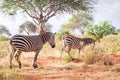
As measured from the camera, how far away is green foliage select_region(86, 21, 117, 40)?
35031 mm

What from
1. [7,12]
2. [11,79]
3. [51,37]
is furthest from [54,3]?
[11,79]

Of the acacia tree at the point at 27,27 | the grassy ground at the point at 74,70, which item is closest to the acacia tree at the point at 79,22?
the acacia tree at the point at 27,27

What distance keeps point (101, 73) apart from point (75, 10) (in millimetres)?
26421

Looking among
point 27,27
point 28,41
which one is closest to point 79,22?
point 27,27

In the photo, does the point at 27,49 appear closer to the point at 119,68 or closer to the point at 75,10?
the point at 119,68

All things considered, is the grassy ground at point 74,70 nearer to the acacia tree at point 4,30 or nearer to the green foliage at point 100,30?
the green foliage at point 100,30

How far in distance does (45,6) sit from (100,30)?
5.30 m

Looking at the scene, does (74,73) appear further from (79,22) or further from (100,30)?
(79,22)

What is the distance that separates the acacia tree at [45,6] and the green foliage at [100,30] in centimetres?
261

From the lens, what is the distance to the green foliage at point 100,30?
3503cm

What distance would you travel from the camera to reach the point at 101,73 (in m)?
12.5

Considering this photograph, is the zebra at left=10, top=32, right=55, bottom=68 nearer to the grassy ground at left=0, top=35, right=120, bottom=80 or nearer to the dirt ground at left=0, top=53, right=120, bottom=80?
the grassy ground at left=0, top=35, right=120, bottom=80

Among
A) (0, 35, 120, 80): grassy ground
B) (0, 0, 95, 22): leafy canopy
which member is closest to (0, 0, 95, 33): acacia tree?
(0, 0, 95, 22): leafy canopy

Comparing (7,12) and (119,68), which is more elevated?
(7,12)
